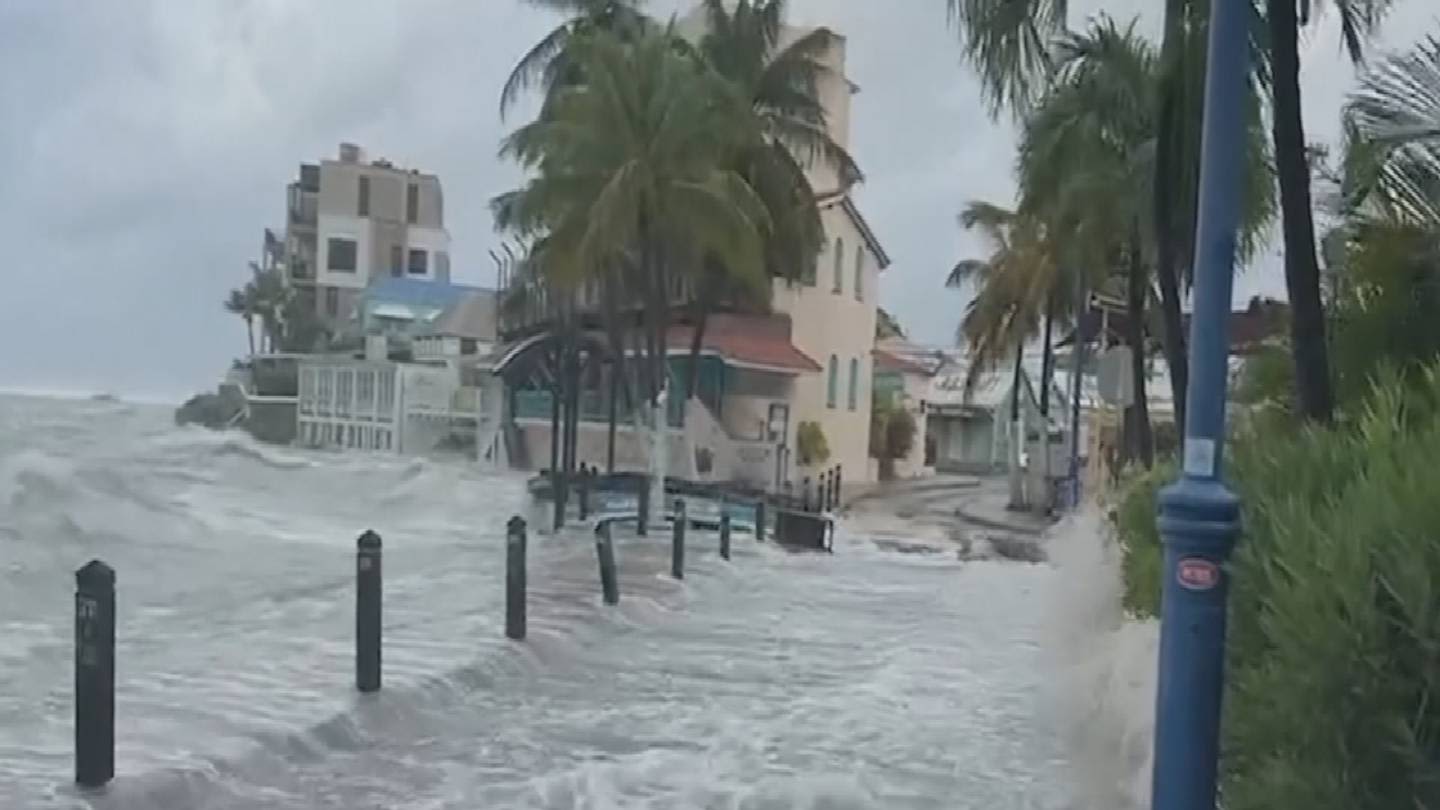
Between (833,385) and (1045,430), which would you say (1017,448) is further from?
(833,385)

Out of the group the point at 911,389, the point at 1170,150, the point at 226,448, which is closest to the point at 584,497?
the point at 1170,150

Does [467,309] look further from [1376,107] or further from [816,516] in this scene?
[1376,107]

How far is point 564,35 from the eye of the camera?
35.5 metres

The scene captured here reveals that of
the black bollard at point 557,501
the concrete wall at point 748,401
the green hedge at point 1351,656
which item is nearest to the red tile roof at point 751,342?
the concrete wall at point 748,401

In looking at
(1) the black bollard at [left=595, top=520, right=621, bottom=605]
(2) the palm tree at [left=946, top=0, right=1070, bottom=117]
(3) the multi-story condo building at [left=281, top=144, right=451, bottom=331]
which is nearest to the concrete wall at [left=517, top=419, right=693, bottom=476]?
(1) the black bollard at [left=595, top=520, right=621, bottom=605]

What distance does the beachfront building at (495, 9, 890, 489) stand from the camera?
3728cm

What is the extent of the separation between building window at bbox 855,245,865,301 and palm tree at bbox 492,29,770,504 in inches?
610

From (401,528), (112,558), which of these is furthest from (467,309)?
(112,558)

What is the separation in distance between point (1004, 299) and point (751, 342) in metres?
6.41

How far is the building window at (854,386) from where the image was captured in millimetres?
46125

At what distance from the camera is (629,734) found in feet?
32.7

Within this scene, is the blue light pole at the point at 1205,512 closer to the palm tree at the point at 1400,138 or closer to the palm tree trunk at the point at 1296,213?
the palm tree trunk at the point at 1296,213

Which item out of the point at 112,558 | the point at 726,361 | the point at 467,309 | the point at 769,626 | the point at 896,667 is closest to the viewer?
the point at 896,667

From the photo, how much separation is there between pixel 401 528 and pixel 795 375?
43.0 feet
